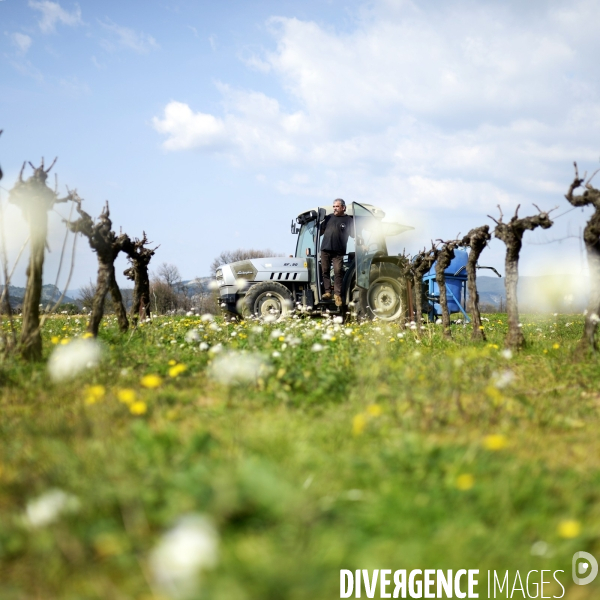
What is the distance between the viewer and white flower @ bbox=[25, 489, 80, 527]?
202 centimetres

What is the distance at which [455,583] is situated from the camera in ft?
6.12

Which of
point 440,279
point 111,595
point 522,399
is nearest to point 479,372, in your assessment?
point 522,399

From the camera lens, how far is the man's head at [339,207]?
10.6 meters

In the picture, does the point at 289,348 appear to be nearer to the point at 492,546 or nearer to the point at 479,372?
the point at 479,372

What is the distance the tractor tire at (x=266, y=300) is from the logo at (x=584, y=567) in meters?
9.36

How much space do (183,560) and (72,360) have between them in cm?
333

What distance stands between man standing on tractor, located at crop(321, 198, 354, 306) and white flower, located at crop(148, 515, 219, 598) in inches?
352

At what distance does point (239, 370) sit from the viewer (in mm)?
Result: 4094

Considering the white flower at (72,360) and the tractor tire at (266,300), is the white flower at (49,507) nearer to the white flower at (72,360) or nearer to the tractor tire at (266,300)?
the white flower at (72,360)

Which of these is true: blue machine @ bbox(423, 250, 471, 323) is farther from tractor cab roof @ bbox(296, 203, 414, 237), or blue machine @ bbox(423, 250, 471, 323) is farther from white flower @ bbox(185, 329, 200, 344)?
white flower @ bbox(185, 329, 200, 344)

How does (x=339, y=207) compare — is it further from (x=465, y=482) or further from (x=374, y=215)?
(x=465, y=482)

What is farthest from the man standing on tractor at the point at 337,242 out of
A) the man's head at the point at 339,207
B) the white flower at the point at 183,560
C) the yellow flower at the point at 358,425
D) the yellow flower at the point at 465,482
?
the white flower at the point at 183,560

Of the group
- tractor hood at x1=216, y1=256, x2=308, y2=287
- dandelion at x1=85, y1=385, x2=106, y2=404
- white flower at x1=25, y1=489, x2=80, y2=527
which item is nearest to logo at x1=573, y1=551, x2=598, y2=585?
white flower at x1=25, y1=489, x2=80, y2=527

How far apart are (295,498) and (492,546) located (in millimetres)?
750
